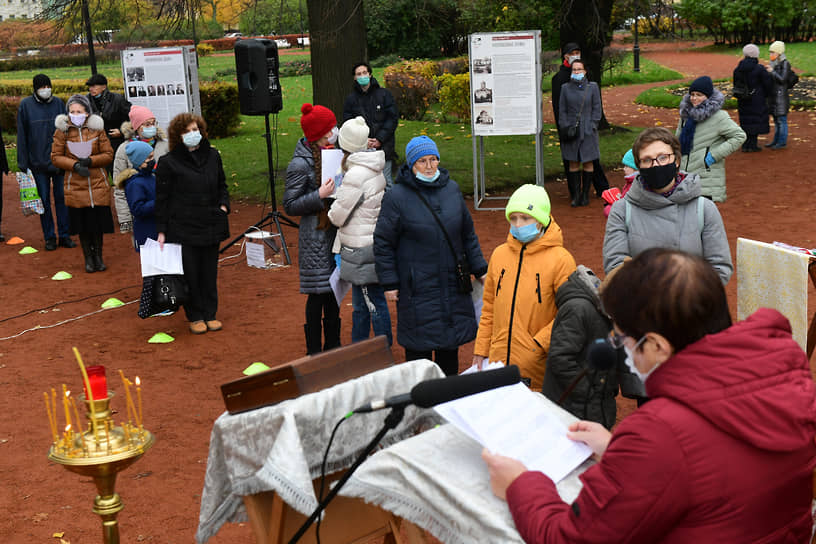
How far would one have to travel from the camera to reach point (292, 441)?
2836mm

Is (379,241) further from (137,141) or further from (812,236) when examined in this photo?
(812,236)

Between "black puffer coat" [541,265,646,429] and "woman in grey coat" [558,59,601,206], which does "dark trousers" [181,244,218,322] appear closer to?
"black puffer coat" [541,265,646,429]

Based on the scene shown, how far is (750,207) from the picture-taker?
11.8 metres

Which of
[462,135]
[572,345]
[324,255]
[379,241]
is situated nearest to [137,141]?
[324,255]

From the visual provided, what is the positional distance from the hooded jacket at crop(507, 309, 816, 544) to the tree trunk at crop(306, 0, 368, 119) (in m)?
11.4

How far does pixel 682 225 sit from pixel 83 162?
706 centimetres

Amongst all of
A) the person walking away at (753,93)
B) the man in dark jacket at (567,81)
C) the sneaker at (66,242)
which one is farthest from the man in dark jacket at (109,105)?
the person walking away at (753,93)

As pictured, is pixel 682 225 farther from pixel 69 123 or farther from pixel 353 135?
pixel 69 123

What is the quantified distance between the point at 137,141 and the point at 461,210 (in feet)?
13.1

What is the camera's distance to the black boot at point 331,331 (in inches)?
272

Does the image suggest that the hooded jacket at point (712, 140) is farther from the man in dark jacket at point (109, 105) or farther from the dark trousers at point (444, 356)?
the man in dark jacket at point (109, 105)

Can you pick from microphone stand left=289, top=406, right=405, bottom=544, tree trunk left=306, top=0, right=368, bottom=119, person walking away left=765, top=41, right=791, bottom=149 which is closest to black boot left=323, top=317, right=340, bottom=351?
microphone stand left=289, top=406, right=405, bottom=544

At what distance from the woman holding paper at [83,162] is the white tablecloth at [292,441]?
24.0 feet

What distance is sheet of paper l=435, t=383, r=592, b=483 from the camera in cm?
232
